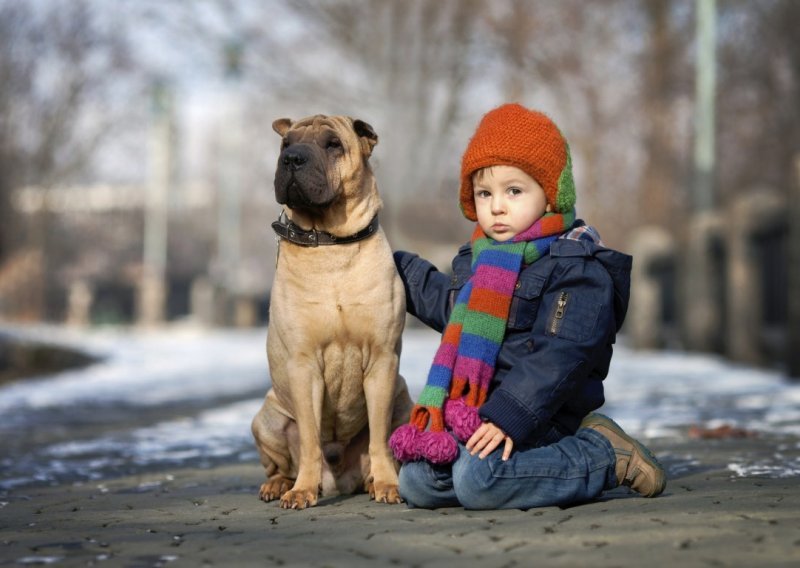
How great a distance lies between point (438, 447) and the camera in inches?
145

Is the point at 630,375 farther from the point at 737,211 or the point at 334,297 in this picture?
the point at 334,297

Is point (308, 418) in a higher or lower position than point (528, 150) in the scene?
lower

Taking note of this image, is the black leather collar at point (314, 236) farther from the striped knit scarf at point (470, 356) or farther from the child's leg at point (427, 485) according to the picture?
the child's leg at point (427, 485)

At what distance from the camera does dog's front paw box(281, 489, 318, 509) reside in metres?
3.92

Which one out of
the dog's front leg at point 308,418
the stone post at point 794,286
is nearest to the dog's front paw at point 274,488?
the dog's front leg at point 308,418

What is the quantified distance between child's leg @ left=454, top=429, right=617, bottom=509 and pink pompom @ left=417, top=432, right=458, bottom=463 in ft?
0.17

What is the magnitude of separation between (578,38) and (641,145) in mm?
2794

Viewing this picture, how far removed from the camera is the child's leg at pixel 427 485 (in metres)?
3.77

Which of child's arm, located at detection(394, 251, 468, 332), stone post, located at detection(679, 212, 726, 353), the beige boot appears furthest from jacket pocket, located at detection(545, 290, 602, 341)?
Result: stone post, located at detection(679, 212, 726, 353)

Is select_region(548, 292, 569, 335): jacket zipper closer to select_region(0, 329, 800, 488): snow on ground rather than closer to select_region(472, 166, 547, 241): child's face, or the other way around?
select_region(472, 166, 547, 241): child's face

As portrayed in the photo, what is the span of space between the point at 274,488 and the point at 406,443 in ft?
2.37

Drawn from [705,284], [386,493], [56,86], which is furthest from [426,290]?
[56,86]

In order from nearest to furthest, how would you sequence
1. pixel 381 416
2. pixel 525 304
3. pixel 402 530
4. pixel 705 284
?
pixel 402 530
pixel 525 304
pixel 381 416
pixel 705 284

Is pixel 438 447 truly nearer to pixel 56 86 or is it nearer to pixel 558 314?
pixel 558 314
